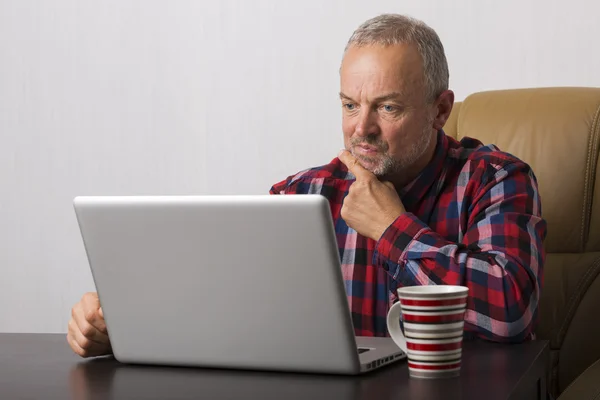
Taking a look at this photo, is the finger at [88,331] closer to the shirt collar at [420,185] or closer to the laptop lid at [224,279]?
the laptop lid at [224,279]

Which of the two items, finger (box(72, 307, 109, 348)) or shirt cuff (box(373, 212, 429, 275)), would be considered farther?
shirt cuff (box(373, 212, 429, 275))

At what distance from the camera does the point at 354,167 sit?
1.57m

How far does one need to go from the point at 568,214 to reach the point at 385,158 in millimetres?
493

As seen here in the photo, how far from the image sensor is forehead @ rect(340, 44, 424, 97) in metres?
1.59

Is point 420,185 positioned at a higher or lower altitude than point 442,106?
lower

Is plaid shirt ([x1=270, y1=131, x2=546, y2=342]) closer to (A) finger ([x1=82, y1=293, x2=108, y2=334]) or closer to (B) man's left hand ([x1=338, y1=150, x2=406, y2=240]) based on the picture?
(B) man's left hand ([x1=338, y1=150, x2=406, y2=240])

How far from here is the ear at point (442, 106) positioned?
1712 millimetres

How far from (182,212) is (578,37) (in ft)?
4.90

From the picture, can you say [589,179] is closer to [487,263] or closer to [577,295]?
[577,295]

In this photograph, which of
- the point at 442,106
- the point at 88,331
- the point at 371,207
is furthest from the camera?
the point at 442,106

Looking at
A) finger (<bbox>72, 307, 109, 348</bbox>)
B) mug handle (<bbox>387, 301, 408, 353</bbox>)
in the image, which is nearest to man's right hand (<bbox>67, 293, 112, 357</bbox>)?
finger (<bbox>72, 307, 109, 348</bbox>)

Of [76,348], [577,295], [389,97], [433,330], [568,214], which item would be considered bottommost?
[577,295]

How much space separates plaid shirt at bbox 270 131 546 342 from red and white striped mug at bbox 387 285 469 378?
0.33 meters

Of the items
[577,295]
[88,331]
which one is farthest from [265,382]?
[577,295]
